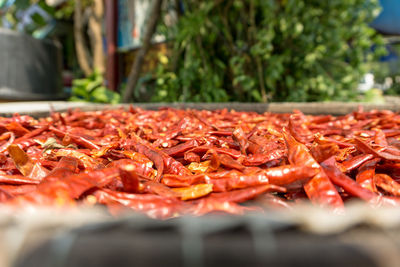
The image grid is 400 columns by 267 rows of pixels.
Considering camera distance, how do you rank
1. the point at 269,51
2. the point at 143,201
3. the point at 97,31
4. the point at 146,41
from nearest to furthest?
the point at 143,201 < the point at 269,51 < the point at 146,41 < the point at 97,31

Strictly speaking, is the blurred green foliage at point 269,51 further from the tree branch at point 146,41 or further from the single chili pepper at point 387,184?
the single chili pepper at point 387,184

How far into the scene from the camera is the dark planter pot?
16.6 ft

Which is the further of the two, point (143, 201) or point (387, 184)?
point (387, 184)

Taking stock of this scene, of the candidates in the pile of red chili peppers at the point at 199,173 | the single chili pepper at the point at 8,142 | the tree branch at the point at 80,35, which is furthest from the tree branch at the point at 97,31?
the pile of red chili peppers at the point at 199,173

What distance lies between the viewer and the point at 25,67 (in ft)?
17.6

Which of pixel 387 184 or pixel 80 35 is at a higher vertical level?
pixel 80 35

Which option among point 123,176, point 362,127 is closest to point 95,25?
point 362,127

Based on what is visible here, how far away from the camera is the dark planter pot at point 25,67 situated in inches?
199

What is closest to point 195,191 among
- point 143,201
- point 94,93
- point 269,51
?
point 143,201

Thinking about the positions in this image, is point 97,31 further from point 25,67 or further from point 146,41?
point 146,41

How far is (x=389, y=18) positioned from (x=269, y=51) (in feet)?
12.4

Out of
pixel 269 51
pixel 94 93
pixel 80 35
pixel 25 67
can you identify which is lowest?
pixel 94 93

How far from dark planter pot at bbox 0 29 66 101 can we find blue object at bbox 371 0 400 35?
6936mm

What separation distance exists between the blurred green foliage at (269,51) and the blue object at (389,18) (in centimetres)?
139
